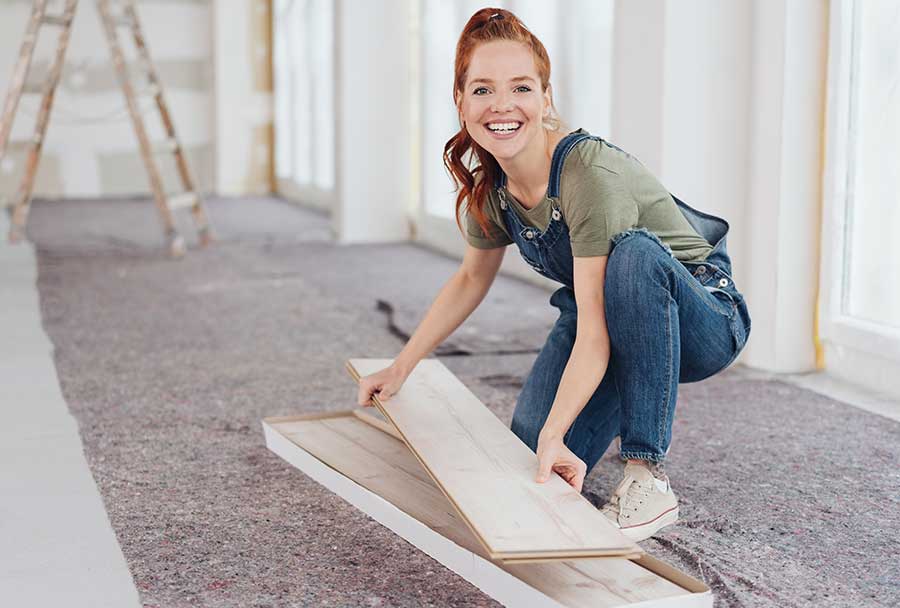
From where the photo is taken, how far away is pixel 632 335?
162 centimetres

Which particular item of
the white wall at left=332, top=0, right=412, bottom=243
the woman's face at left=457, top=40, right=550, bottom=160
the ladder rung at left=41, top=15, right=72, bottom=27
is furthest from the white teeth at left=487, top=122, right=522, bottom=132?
the white wall at left=332, top=0, right=412, bottom=243

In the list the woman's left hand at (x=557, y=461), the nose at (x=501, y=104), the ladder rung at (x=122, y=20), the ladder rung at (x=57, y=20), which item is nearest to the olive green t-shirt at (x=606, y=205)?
the nose at (x=501, y=104)

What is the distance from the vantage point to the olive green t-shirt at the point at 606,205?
1.59 m

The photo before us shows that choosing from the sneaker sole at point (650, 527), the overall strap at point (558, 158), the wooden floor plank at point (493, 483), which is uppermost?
the overall strap at point (558, 158)

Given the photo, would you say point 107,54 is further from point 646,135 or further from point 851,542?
point 851,542

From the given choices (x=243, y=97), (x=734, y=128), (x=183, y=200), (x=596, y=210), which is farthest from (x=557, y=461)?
(x=243, y=97)

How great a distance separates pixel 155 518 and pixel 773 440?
48.7 inches

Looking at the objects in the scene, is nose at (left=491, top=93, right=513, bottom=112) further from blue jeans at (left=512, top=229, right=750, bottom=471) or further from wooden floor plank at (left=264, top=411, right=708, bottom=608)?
wooden floor plank at (left=264, top=411, right=708, bottom=608)

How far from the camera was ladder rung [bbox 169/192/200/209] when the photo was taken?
5.33 meters

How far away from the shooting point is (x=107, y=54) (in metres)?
9.16

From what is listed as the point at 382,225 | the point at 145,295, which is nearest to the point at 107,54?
the point at 382,225

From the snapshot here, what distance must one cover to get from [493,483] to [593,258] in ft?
1.20

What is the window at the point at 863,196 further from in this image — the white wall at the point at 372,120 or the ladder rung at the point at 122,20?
the ladder rung at the point at 122,20

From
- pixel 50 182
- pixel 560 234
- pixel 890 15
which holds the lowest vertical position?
pixel 50 182
